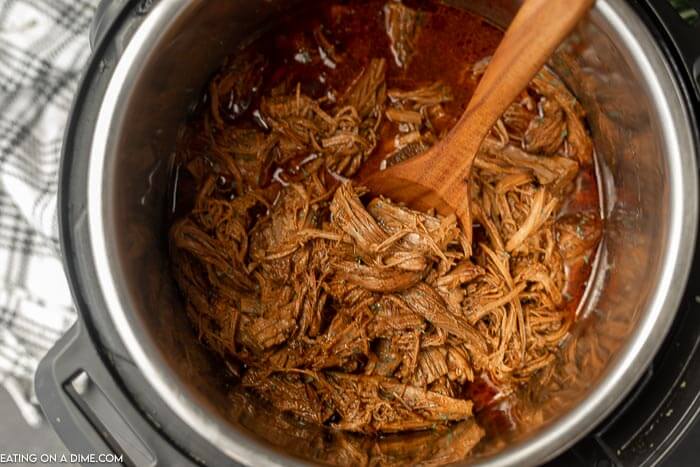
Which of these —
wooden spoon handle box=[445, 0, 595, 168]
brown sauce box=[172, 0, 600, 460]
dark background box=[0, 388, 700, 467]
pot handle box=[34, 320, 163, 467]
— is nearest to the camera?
wooden spoon handle box=[445, 0, 595, 168]

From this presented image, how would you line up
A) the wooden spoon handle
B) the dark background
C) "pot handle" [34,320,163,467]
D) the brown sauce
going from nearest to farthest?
the wooden spoon handle, "pot handle" [34,320,163,467], the brown sauce, the dark background

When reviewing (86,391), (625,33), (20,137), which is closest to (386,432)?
(86,391)

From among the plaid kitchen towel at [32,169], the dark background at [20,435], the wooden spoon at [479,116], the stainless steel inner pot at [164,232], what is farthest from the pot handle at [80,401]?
the wooden spoon at [479,116]

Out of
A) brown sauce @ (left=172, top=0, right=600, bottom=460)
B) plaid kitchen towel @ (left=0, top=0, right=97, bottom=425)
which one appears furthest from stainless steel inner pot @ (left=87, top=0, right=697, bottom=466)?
plaid kitchen towel @ (left=0, top=0, right=97, bottom=425)

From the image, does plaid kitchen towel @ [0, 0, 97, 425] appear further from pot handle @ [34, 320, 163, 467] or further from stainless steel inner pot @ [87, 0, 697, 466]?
pot handle @ [34, 320, 163, 467]

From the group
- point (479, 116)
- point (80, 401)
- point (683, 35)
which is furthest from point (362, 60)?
point (80, 401)

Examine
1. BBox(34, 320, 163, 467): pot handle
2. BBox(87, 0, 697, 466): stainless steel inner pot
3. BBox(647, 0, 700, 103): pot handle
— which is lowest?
BBox(34, 320, 163, 467): pot handle

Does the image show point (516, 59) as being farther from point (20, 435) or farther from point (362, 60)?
point (20, 435)
